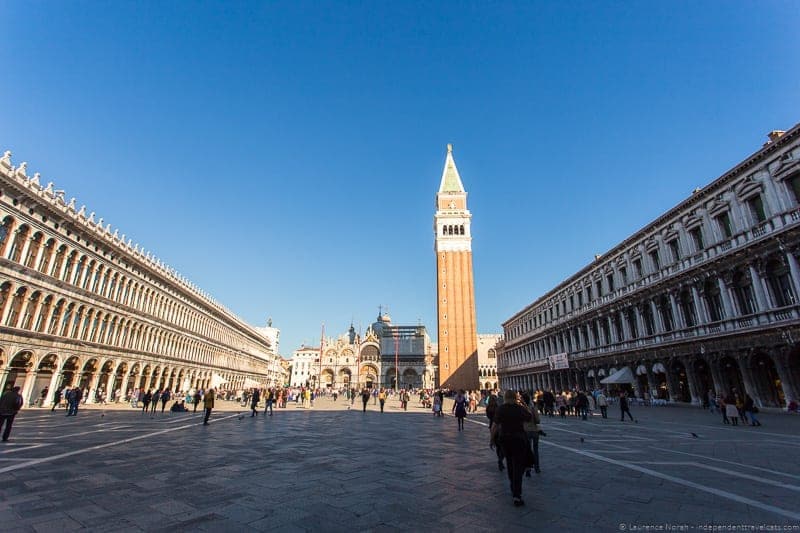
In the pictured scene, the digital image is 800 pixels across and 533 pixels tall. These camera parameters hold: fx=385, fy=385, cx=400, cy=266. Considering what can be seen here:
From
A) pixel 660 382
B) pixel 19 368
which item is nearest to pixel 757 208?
pixel 660 382

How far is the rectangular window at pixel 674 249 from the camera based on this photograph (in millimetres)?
26266

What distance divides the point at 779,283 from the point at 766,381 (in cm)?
524

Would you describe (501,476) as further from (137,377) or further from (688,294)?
(137,377)

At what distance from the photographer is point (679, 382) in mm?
26266

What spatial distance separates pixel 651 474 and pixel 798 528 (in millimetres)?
2825

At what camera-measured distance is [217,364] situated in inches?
2338


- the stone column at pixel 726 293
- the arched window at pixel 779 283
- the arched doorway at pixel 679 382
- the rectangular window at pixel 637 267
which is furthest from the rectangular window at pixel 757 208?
the arched doorway at pixel 679 382

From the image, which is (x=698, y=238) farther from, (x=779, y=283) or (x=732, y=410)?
(x=732, y=410)

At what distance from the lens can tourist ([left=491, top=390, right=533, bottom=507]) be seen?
5.13 metres

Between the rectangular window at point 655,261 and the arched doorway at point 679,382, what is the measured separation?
263 inches

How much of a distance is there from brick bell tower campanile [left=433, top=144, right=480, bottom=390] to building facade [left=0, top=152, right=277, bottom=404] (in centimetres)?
3315

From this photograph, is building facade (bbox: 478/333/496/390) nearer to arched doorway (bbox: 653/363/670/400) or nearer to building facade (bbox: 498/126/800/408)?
building facade (bbox: 498/126/800/408)

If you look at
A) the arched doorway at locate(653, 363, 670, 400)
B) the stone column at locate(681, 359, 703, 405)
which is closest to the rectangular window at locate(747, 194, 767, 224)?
the stone column at locate(681, 359, 703, 405)

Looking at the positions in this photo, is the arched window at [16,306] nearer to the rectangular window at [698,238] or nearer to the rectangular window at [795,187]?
the rectangular window at [698,238]
